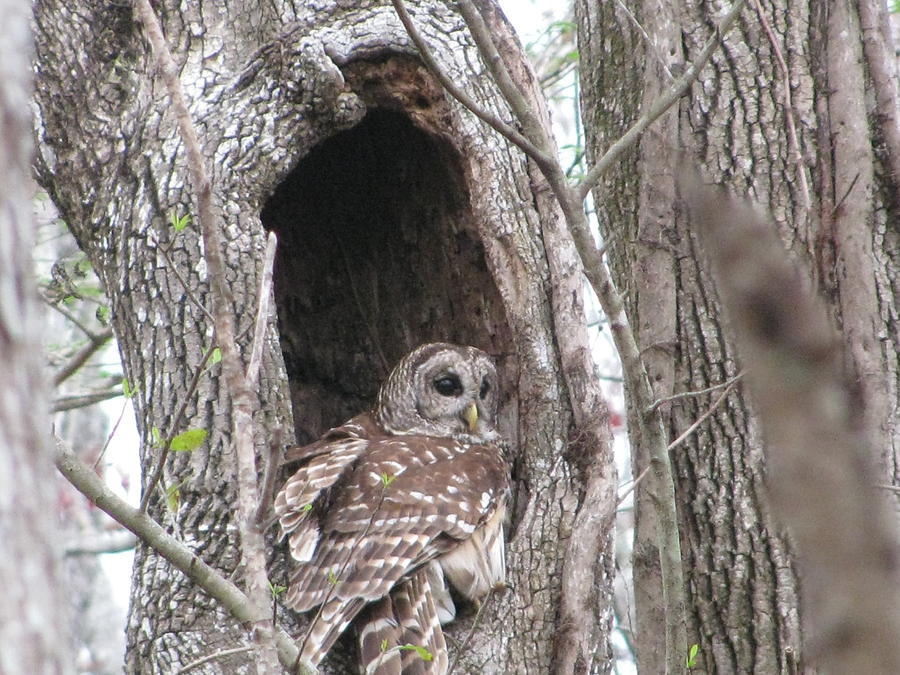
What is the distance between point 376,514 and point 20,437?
2.57 m

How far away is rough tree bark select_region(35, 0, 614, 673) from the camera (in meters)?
3.55

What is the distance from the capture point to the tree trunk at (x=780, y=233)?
392cm

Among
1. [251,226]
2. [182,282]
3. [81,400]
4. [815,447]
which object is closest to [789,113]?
[251,226]

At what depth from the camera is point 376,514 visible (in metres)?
3.52

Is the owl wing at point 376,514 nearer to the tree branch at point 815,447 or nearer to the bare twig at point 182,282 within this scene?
the bare twig at point 182,282

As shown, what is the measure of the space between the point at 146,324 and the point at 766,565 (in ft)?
7.64

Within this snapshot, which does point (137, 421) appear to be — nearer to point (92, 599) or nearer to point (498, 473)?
point (498, 473)

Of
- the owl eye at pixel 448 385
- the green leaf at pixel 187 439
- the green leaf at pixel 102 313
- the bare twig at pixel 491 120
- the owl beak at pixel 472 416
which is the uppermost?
the bare twig at pixel 491 120

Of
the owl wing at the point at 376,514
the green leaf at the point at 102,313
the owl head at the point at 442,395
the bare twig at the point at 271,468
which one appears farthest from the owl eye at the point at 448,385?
the bare twig at the point at 271,468

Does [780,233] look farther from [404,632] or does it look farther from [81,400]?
[81,400]

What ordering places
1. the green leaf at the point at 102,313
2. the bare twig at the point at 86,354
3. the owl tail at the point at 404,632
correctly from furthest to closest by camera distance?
the bare twig at the point at 86,354, the green leaf at the point at 102,313, the owl tail at the point at 404,632

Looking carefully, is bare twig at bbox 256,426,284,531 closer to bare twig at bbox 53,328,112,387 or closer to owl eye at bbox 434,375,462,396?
owl eye at bbox 434,375,462,396

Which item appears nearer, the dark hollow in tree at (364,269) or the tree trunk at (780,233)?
the tree trunk at (780,233)

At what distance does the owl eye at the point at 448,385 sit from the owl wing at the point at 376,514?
21.8 inches
